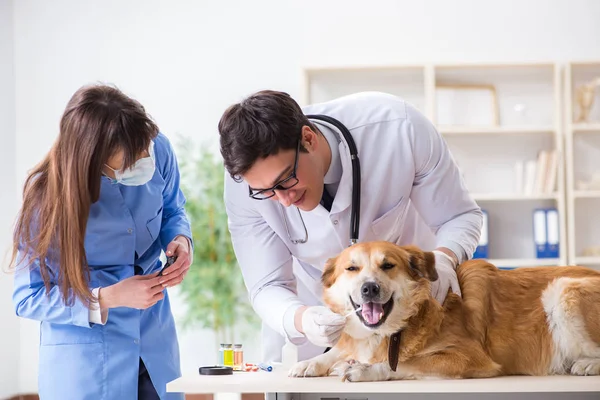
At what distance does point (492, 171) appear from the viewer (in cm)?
514

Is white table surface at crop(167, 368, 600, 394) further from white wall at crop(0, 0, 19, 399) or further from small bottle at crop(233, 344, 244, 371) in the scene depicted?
white wall at crop(0, 0, 19, 399)

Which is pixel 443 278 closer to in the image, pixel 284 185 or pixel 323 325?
pixel 323 325

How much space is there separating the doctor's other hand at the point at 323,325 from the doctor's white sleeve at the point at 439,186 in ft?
1.53

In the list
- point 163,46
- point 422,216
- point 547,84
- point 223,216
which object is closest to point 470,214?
point 422,216

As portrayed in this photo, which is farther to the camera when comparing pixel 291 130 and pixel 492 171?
pixel 492 171

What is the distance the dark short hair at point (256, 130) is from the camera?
5.38ft

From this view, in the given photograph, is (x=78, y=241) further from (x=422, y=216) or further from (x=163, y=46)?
(x=163, y=46)

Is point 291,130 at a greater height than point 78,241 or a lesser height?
greater

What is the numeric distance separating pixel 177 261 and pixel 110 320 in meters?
0.24

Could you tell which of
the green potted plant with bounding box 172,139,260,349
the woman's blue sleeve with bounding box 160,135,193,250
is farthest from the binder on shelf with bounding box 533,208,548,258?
the woman's blue sleeve with bounding box 160,135,193,250

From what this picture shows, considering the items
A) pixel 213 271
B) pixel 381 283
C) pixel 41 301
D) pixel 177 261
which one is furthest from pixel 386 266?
pixel 213 271

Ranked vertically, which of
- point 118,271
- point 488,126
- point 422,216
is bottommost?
point 118,271

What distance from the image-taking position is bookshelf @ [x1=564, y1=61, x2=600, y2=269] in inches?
195

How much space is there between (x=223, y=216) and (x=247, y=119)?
3.37 metres
